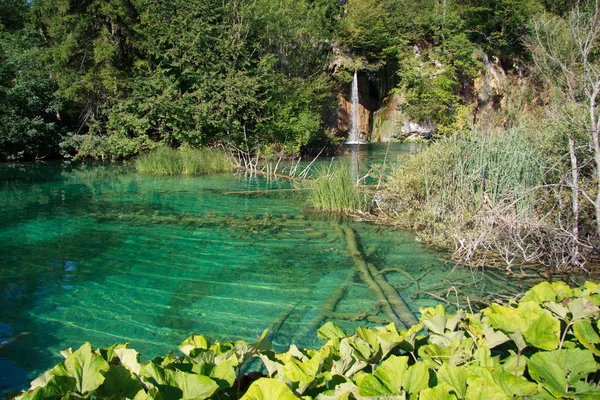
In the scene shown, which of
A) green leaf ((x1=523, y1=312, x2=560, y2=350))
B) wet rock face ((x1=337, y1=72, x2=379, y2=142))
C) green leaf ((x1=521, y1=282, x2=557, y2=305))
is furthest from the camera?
wet rock face ((x1=337, y1=72, x2=379, y2=142))

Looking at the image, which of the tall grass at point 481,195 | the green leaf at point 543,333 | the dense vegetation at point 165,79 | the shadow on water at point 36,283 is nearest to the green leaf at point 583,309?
the green leaf at point 543,333

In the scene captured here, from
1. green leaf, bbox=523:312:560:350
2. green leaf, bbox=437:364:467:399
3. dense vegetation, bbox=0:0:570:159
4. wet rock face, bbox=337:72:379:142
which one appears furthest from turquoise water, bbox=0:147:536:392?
wet rock face, bbox=337:72:379:142

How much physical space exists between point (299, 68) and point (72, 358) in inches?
771

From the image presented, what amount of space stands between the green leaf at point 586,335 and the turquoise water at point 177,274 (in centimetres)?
220

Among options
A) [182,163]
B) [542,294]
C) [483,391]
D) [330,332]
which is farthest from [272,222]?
[182,163]

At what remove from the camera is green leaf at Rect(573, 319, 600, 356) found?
1.69m

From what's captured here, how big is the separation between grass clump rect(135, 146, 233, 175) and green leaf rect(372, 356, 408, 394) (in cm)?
1349

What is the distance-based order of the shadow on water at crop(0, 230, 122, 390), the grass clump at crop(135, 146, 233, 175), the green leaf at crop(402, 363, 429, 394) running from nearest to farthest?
1. the green leaf at crop(402, 363, 429, 394)
2. the shadow on water at crop(0, 230, 122, 390)
3. the grass clump at crop(135, 146, 233, 175)

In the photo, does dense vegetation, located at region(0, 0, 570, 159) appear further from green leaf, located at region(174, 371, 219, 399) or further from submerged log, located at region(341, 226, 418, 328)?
green leaf, located at region(174, 371, 219, 399)

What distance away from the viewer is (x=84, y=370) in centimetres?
139

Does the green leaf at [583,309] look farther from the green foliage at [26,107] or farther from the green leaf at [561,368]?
the green foliage at [26,107]

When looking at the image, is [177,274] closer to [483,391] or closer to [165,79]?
[483,391]

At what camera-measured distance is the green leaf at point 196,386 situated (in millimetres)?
1275

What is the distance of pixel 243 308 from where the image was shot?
14.1 feet
